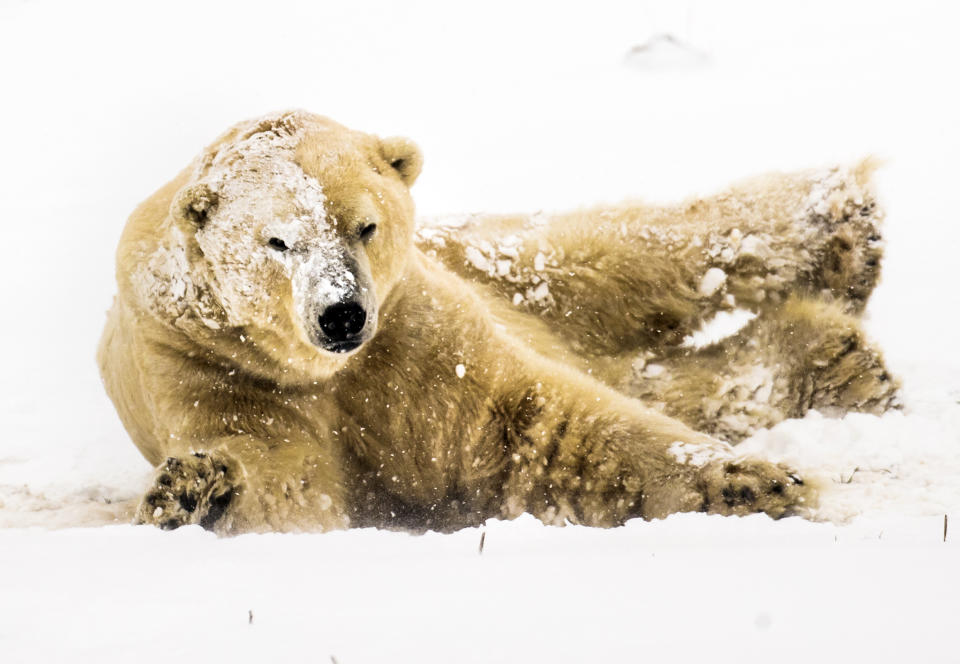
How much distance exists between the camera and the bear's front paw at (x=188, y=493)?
3.17 metres

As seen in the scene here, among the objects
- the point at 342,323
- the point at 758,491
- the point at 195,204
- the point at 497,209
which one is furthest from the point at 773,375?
the point at 497,209

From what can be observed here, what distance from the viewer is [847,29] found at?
10.4 m

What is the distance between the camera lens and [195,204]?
3.49 metres

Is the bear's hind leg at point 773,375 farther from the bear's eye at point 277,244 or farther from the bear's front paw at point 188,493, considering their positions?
the bear's front paw at point 188,493

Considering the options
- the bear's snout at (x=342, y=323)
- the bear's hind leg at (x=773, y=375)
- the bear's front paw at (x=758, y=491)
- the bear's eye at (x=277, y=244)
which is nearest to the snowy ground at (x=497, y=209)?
the bear's front paw at (x=758, y=491)

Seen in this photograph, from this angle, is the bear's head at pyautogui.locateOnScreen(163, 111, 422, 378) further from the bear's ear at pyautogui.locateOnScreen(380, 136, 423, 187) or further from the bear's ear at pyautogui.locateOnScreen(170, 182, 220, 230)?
the bear's ear at pyautogui.locateOnScreen(380, 136, 423, 187)

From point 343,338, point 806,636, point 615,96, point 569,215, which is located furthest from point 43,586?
point 615,96

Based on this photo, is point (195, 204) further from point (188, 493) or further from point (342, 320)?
point (188, 493)

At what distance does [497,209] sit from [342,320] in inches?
181

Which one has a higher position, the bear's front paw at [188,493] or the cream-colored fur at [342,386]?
the cream-colored fur at [342,386]

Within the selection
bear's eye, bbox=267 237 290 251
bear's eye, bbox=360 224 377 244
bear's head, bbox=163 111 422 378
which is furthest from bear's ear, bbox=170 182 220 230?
bear's eye, bbox=360 224 377 244

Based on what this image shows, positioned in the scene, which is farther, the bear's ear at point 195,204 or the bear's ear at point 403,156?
the bear's ear at point 403,156

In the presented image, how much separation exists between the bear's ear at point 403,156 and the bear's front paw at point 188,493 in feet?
4.16

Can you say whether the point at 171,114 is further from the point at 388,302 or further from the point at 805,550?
the point at 805,550
